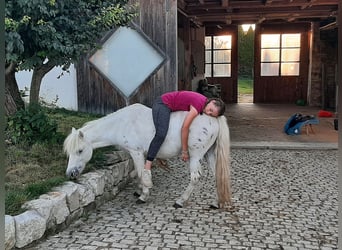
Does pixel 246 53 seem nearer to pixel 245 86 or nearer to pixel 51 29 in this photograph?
pixel 245 86

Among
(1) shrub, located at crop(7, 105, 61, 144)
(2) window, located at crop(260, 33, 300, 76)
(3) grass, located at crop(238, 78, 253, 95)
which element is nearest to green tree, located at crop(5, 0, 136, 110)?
(1) shrub, located at crop(7, 105, 61, 144)

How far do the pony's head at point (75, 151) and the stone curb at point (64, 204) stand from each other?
0.10m

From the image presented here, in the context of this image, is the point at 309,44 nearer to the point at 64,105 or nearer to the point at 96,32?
the point at 64,105

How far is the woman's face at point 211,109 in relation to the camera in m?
3.19

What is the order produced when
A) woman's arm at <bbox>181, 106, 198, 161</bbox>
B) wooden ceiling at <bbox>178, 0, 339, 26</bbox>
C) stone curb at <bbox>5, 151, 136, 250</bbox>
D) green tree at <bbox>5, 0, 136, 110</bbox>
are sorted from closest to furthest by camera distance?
stone curb at <bbox>5, 151, 136, 250</bbox>
green tree at <bbox>5, 0, 136, 110</bbox>
woman's arm at <bbox>181, 106, 198, 161</bbox>
wooden ceiling at <bbox>178, 0, 339, 26</bbox>

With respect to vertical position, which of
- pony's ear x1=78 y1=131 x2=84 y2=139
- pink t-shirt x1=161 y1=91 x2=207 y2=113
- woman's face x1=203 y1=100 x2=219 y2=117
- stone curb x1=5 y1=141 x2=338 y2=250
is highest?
pink t-shirt x1=161 y1=91 x2=207 y2=113

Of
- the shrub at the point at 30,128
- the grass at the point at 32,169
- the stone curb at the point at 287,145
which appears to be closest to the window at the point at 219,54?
the stone curb at the point at 287,145

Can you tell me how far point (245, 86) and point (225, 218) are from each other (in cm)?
1571

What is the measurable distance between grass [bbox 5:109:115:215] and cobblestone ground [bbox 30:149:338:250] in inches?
14.2

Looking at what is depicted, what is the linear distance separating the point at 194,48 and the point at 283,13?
3248 millimetres

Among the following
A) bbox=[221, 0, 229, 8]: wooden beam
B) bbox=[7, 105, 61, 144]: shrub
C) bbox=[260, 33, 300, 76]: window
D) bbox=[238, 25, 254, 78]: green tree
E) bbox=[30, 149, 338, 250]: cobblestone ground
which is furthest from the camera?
bbox=[238, 25, 254, 78]: green tree

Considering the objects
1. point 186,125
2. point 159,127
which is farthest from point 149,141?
point 186,125

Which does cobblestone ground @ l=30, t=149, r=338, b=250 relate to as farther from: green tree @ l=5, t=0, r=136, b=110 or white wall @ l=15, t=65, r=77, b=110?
white wall @ l=15, t=65, r=77, b=110

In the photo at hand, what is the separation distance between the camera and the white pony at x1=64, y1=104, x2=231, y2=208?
318 centimetres
